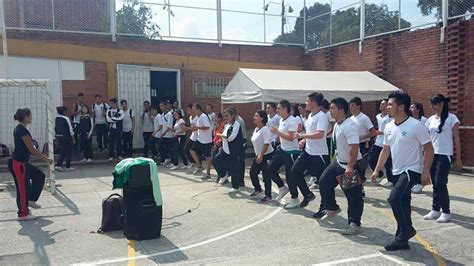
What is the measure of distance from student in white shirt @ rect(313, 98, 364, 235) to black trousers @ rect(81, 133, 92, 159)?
9154mm

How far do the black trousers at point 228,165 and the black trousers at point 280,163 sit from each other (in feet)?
4.19

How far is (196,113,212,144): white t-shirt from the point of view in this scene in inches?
430

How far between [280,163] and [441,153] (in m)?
2.53

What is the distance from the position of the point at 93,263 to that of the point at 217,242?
1.55 m

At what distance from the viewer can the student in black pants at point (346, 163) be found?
5.80 metres

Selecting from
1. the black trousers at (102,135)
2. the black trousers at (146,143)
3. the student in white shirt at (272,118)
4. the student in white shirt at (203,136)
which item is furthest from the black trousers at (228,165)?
the black trousers at (102,135)

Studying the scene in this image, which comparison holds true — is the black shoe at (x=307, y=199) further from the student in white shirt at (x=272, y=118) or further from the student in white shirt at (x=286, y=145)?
the student in white shirt at (x=272, y=118)

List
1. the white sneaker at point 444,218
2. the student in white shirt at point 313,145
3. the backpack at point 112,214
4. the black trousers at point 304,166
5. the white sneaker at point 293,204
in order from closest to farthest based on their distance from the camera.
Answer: the backpack at point 112,214 → the white sneaker at point 444,218 → the student in white shirt at point 313,145 → the black trousers at point 304,166 → the white sneaker at point 293,204

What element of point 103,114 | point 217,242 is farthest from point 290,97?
point 217,242

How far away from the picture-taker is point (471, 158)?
38.8 feet

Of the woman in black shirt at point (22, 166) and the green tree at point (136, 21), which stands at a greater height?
the green tree at point (136, 21)

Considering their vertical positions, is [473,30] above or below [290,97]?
above

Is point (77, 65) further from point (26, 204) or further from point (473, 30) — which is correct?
point (473, 30)

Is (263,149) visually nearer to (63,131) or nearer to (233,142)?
(233,142)
